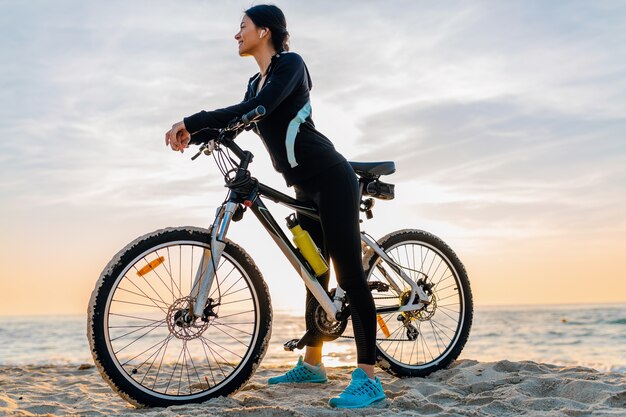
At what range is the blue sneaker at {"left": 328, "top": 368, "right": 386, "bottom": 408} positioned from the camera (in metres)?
3.25

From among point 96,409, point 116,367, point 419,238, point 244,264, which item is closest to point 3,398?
point 96,409

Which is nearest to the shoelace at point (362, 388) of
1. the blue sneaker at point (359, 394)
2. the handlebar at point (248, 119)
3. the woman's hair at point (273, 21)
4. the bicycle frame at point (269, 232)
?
the blue sneaker at point (359, 394)

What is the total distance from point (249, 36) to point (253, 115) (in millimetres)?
607

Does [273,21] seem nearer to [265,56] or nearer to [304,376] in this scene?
[265,56]

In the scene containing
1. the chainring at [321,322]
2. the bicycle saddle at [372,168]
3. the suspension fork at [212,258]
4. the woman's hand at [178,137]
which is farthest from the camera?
the bicycle saddle at [372,168]

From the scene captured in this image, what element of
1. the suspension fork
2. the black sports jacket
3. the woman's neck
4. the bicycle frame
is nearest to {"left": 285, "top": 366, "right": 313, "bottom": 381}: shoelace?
the bicycle frame

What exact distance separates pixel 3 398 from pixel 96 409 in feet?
2.06

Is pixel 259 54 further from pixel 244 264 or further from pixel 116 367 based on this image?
pixel 116 367

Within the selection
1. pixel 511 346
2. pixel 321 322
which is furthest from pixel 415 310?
pixel 511 346

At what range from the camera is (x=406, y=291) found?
4387 millimetres

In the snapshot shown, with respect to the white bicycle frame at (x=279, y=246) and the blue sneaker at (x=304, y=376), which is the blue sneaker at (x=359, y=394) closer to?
the white bicycle frame at (x=279, y=246)

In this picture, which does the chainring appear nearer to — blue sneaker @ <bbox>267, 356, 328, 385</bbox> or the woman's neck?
blue sneaker @ <bbox>267, 356, 328, 385</bbox>

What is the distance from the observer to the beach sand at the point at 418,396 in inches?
122

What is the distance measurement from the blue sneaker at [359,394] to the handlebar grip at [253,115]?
1541 millimetres
